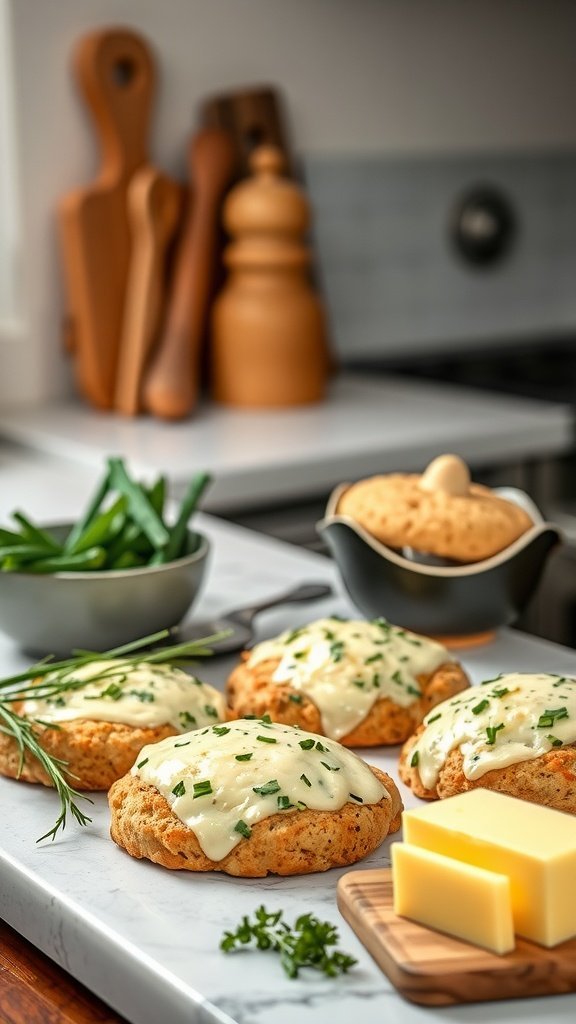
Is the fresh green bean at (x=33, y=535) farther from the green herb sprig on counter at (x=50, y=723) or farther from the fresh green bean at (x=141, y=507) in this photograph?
the green herb sprig on counter at (x=50, y=723)

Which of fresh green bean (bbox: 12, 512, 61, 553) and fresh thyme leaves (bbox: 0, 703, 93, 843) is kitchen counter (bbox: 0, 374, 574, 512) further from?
fresh thyme leaves (bbox: 0, 703, 93, 843)

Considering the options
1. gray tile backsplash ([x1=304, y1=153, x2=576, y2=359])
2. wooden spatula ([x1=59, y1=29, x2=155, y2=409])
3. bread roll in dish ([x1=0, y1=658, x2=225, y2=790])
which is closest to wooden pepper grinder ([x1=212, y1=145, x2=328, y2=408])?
wooden spatula ([x1=59, y1=29, x2=155, y2=409])

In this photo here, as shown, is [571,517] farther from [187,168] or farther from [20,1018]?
[20,1018]

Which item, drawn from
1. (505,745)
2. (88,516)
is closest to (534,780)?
(505,745)

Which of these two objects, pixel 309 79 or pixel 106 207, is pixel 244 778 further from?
pixel 309 79

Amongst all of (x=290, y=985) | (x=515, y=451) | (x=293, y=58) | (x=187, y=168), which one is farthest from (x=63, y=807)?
(x=293, y=58)

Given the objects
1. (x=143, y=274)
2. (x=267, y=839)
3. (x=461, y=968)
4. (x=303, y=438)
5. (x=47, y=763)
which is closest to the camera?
(x=461, y=968)

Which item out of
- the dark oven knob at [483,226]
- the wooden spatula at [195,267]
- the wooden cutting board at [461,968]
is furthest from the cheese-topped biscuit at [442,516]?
the dark oven knob at [483,226]
